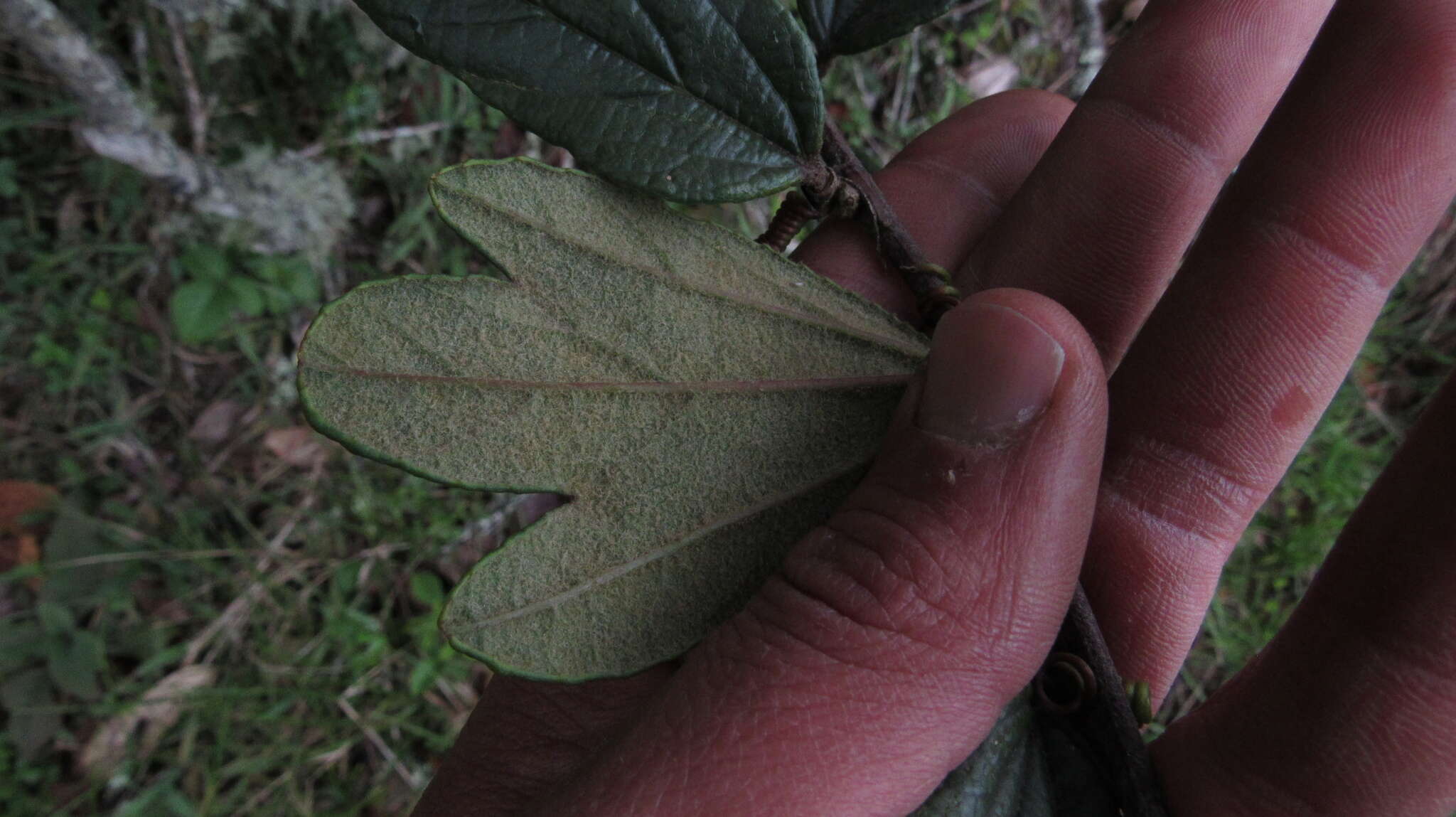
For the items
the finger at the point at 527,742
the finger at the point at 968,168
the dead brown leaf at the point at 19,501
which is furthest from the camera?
the dead brown leaf at the point at 19,501

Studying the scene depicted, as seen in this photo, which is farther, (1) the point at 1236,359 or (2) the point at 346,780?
(2) the point at 346,780

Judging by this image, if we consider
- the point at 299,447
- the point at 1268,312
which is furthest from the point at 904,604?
the point at 299,447

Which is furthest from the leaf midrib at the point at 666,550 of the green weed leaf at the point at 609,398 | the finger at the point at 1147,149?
the finger at the point at 1147,149

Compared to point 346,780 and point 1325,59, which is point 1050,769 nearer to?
point 1325,59

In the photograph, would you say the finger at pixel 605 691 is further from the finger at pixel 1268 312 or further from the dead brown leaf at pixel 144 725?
the dead brown leaf at pixel 144 725

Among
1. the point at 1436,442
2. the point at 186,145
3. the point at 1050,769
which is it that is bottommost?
the point at 186,145

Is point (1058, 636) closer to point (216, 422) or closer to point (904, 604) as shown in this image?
point (904, 604)

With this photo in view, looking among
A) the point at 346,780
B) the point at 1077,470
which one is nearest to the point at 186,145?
the point at 346,780
